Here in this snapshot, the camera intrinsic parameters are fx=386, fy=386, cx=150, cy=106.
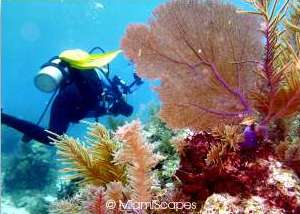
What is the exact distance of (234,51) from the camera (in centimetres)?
270

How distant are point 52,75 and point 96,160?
4091mm

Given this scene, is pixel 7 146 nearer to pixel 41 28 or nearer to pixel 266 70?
pixel 266 70

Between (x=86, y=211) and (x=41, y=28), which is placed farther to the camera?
(x=41, y=28)

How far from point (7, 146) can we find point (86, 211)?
19.2 meters

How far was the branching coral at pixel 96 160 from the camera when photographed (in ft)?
9.77

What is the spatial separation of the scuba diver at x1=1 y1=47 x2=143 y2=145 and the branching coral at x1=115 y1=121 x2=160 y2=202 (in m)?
4.13

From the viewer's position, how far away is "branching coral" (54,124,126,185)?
298 centimetres

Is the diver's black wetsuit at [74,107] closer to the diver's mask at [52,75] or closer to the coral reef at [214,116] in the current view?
the diver's mask at [52,75]

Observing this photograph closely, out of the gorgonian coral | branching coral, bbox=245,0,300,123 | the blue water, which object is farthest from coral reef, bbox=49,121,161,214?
the blue water

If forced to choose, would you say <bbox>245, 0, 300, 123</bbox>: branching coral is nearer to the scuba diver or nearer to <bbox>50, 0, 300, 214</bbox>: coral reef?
<bbox>50, 0, 300, 214</bbox>: coral reef

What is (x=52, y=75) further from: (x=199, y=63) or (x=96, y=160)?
(x=199, y=63)

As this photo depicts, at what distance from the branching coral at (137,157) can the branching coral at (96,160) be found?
566 millimetres

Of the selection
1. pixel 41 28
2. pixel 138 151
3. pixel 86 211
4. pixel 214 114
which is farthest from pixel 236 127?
pixel 41 28

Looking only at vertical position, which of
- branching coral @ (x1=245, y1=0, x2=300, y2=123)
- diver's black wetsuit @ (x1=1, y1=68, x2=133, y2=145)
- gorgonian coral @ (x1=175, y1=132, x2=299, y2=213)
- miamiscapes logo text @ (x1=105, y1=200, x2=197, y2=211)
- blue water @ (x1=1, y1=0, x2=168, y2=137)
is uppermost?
blue water @ (x1=1, y1=0, x2=168, y2=137)
